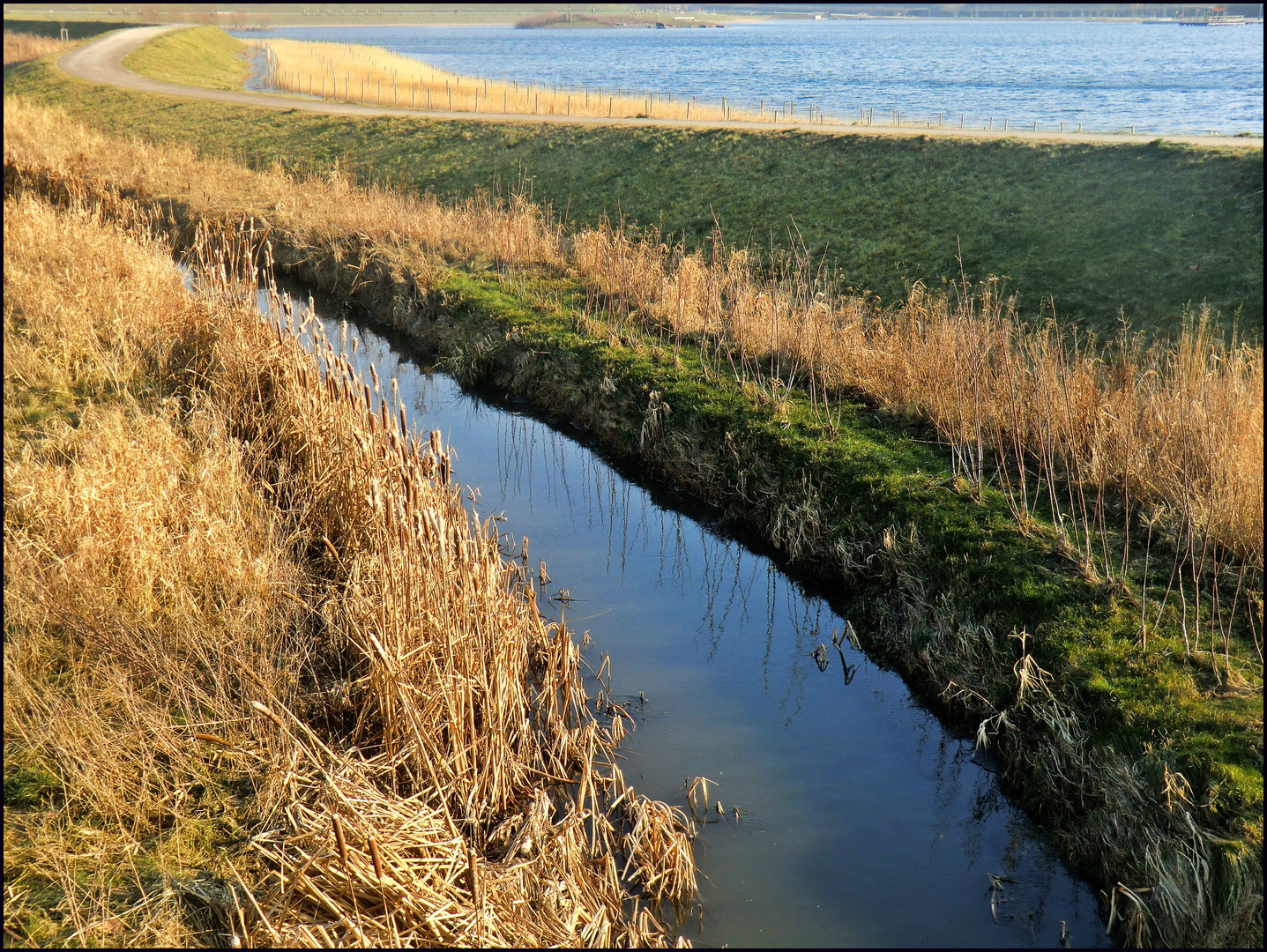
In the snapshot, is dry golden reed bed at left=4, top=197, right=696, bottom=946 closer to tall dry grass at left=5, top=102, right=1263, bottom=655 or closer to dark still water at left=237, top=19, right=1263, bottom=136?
tall dry grass at left=5, top=102, right=1263, bottom=655

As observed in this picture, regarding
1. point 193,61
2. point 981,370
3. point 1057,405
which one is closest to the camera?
point 1057,405

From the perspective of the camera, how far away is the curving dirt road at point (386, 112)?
1861 cm

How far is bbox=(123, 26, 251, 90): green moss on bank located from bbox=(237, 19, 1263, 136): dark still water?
1475 cm

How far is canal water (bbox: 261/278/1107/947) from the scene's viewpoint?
4.57 meters

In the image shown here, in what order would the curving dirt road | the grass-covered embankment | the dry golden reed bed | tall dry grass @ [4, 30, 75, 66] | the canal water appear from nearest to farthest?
1. the dry golden reed bed
2. the grass-covered embankment
3. the canal water
4. the curving dirt road
5. tall dry grass @ [4, 30, 75, 66]

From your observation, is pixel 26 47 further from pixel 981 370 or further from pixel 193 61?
pixel 981 370

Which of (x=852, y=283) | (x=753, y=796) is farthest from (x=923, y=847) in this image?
(x=852, y=283)

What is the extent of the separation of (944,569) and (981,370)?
2.69 metres

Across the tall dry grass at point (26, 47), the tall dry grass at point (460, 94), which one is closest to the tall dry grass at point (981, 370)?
the tall dry grass at point (460, 94)

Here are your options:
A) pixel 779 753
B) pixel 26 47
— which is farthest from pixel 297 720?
pixel 26 47

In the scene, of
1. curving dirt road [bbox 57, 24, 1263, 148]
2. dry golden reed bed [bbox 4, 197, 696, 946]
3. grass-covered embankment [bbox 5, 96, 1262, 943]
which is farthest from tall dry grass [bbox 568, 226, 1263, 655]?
curving dirt road [bbox 57, 24, 1263, 148]

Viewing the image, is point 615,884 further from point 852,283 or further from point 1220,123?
point 1220,123

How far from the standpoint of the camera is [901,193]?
17.7m

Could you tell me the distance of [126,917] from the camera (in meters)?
3.71
